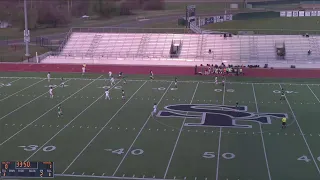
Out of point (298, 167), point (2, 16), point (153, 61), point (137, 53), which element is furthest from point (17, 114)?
point (2, 16)

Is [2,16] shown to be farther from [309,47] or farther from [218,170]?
[218,170]

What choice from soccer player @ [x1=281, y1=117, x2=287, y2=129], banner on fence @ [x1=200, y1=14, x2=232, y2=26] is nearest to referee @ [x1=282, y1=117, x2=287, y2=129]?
soccer player @ [x1=281, y1=117, x2=287, y2=129]

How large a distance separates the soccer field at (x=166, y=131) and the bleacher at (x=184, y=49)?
9552mm

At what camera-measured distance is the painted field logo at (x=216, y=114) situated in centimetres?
1941

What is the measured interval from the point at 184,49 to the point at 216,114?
19646 millimetres

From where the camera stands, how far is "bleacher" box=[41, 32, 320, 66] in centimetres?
3741

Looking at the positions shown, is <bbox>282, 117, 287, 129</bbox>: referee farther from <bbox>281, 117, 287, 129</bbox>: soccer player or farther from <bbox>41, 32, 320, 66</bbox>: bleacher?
<bbox>41, 32, 320, 66</bbox>: bleacher

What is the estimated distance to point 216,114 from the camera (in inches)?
819

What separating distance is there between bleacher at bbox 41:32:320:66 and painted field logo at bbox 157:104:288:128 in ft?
48.3

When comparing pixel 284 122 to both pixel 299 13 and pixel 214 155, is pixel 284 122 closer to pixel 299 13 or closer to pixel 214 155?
pixel 214 155

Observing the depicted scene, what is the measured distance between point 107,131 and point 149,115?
2938 mm

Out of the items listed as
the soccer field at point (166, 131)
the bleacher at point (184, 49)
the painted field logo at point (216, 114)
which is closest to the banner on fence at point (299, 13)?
the bleacher at point (184, 49)
